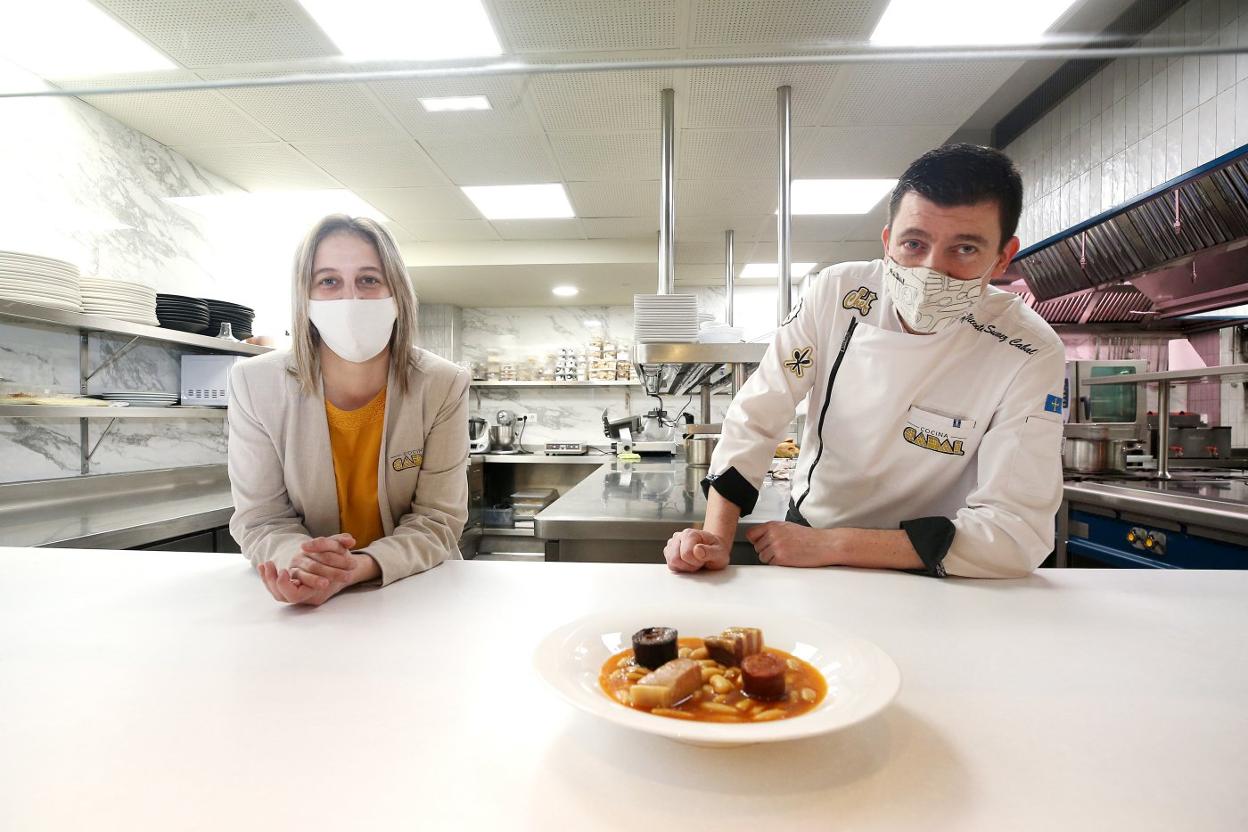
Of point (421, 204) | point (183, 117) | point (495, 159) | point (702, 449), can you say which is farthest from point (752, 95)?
point (183, 117)

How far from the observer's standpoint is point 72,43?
258 cm

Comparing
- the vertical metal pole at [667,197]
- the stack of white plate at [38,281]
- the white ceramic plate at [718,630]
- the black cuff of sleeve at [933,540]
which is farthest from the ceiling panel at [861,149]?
the stack of white plate at [38,281]

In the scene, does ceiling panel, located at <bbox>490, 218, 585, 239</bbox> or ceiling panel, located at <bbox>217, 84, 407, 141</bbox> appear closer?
ceiling panel, located at <bbox>217, 84, 407, 141</bbox>

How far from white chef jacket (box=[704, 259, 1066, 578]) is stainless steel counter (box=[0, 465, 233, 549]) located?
2.26 metres

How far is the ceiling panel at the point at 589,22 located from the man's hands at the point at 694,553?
2.04 meters

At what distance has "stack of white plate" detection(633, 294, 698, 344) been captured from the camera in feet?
7.93

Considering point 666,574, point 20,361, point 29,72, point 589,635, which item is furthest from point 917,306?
point 29,72

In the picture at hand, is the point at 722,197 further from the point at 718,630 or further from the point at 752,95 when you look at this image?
the point at 718,630

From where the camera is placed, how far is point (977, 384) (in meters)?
1.34

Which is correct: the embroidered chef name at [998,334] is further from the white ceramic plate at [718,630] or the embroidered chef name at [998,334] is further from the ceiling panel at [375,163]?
the ceiling panel at [375,163]

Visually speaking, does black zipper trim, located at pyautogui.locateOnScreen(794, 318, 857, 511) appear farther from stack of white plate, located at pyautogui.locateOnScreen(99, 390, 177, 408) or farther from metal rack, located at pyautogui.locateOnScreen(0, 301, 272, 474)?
stack of white plate, located at pyautogui.locateOnScreen(99, 390, 177, 408)

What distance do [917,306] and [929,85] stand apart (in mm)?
2381

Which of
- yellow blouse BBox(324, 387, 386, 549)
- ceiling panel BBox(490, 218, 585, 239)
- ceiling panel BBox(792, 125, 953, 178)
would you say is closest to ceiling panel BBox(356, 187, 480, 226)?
ceiling panel BBox(490, 218, 585, 239)

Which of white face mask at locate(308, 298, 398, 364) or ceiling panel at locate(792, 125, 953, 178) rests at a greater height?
ceiling panel at locate(792, 125, 953, 178)
